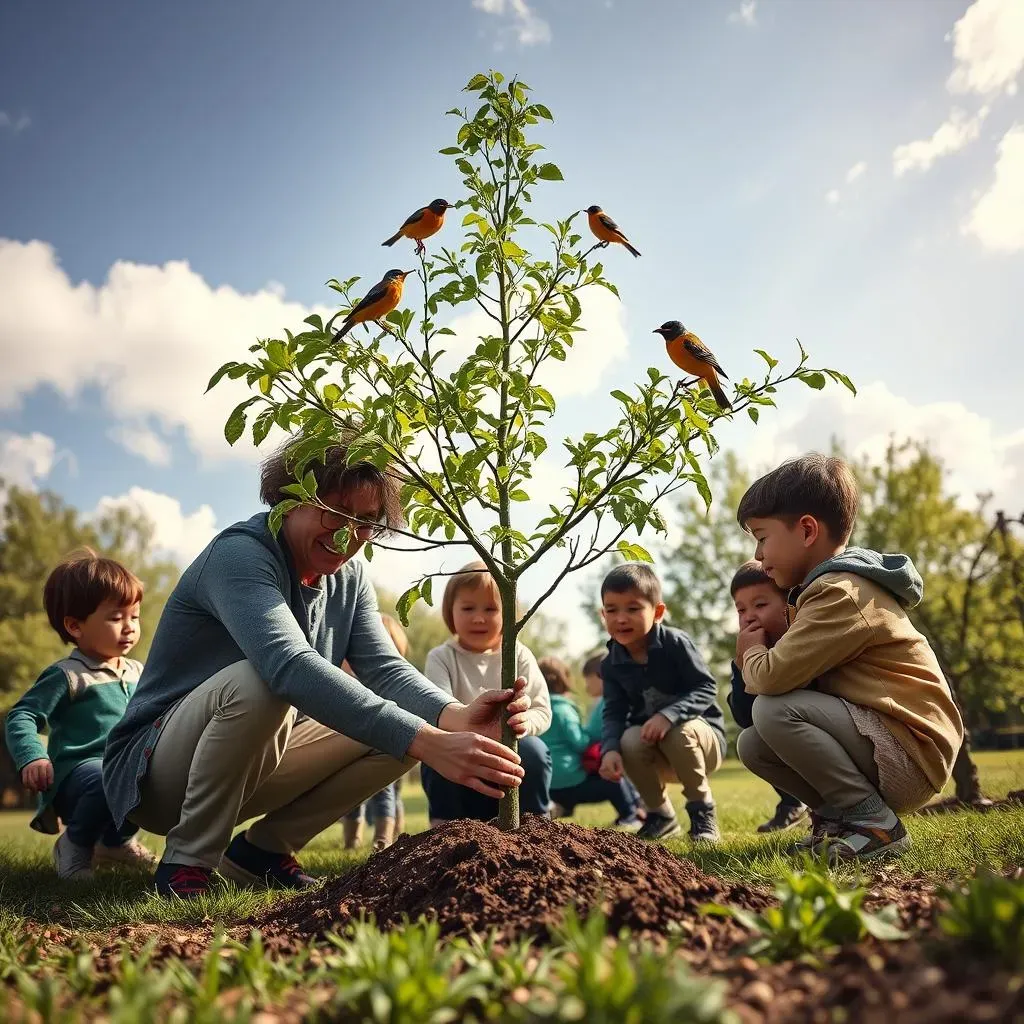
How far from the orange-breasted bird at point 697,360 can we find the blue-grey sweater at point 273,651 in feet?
5.41

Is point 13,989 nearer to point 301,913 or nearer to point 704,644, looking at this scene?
point 301,913

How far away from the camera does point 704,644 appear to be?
2933 cm

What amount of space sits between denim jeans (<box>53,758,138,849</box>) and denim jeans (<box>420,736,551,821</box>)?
170cm

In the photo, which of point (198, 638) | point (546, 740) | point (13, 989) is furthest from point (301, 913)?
point (546, 740)

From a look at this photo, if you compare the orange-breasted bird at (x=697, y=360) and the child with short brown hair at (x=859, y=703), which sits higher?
the orange-breasted bird at (x=697, y=360)

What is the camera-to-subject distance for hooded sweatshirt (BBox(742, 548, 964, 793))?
3547mm

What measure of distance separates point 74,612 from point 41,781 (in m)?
1.11

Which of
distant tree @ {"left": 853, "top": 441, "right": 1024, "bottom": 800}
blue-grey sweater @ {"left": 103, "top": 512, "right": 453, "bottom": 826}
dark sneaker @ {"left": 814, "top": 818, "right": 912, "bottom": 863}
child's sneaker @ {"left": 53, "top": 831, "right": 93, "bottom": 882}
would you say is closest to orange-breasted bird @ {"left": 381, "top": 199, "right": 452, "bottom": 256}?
blue-grey sweater @ {"left": 103, "top": 512, "right": 453, "bottom": 826}

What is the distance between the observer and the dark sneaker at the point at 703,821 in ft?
17.4

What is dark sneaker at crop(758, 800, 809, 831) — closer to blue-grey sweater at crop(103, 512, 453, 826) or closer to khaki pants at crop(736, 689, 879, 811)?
khaki pants at crop(736, 689, 879, 811)

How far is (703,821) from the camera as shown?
546 cm

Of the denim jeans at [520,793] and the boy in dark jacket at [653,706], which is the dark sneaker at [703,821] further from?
the denim jeans at [520,793]

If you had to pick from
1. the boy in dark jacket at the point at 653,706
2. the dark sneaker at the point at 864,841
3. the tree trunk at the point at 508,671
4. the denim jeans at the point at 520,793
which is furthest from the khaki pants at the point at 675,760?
the tree trunk at the point at 508,671

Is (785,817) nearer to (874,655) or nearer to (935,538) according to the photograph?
(874,655)
